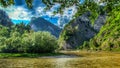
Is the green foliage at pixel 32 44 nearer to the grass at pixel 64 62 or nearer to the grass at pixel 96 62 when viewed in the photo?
the grass at pixel 96 62

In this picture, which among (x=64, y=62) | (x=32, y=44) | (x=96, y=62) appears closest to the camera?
(x=96, y=62)

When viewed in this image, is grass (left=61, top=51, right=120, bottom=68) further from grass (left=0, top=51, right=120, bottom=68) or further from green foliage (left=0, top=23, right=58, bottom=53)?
green foliage (left=0, top=23, right=58, bottom=53)

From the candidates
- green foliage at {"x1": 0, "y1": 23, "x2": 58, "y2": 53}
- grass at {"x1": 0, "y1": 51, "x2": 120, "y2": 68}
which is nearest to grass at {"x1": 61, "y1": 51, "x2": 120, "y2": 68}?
grass at {"x1": 0, "y1": 51, "x2": 120, "y2": 68}

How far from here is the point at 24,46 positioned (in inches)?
4525

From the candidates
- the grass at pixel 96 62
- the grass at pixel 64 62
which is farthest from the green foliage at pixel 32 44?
the grass at pixel 64 62

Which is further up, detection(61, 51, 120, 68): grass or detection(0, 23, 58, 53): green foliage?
detection(0, 23, 58, 53): green foliage

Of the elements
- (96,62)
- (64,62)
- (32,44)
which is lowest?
(96,62)

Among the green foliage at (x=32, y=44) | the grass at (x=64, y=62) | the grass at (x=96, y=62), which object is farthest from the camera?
the green foliage at (x=32, y=44)

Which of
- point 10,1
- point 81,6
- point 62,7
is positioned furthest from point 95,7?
point 10,1

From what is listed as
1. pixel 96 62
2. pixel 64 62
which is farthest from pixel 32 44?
pixel 96 62

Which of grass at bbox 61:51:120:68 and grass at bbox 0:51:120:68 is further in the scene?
grass at bbox 0:51:120:68

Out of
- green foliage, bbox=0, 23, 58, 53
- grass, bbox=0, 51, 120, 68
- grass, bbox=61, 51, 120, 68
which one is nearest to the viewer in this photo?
grass, bbox=61, 51, 120, 68

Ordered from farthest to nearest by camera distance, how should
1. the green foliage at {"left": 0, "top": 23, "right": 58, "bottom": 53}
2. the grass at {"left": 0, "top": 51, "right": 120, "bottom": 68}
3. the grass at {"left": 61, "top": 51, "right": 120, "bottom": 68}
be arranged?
1. the green foliage at {"left": 0, "top": 23, "right": 58, "bottom": 53}
2. the grass at {"left": 0, "top": 51, "right": 120, "bottom": 68}
3. the grass at {"left": 61, "top": 51, "right": 120, "bottom": 68}

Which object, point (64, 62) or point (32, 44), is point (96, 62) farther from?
point (32, 44)
